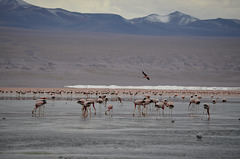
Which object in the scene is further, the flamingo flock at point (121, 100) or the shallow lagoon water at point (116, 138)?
the flamingo flock at point (121, 100)

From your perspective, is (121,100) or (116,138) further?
(121,100)

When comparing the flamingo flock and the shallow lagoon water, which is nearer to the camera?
the shallow lagoon water

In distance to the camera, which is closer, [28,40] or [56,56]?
[56,56]

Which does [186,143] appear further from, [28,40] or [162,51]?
[28,40]

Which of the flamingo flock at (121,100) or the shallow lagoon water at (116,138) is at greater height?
the flamingo flock at (121,100)

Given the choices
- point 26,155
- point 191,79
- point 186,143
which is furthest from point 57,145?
point 191,79

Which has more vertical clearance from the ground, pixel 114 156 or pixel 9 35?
pixel 9 35

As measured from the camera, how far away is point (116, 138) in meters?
15.0

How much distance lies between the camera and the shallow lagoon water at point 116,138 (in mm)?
12438

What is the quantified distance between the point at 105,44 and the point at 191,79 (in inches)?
1957

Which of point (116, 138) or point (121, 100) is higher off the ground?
point (121, 100)

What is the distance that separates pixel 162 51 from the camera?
135 metres

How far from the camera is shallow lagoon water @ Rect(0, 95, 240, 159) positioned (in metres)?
12.4

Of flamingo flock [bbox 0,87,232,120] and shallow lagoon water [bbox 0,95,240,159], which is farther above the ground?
flamingo flock [bbox 0,87,232,120]
